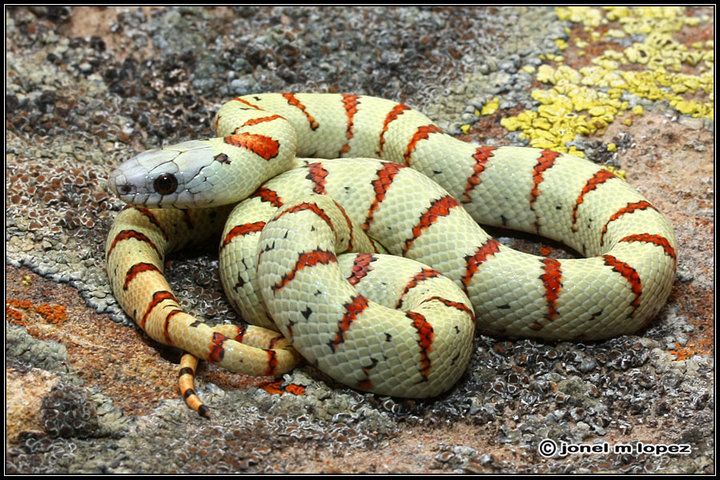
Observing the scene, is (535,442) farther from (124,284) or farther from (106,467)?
(124,284)

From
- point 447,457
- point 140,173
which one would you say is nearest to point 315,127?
point 140,173

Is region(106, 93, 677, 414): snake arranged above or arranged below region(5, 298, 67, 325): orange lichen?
above

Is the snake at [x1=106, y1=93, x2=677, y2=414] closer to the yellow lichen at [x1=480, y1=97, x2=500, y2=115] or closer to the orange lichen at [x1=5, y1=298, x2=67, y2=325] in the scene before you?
the orange lichen at [x1=5, y1=298, x2=67, y2=325]

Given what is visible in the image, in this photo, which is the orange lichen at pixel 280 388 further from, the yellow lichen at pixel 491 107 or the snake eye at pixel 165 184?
the yellow lichen at pixel 491 107

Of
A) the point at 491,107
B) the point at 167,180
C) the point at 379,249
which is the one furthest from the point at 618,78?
the point at 167,180

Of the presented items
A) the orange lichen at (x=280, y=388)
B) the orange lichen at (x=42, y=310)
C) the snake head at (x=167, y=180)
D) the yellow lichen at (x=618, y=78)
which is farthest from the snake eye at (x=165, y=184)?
the yellow lichen at (x=618, y=78)

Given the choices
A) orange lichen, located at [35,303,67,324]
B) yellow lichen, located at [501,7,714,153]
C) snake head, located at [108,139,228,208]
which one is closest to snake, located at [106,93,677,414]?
snake head, located at [108,139,228,208]

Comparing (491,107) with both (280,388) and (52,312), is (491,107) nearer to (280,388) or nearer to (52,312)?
(280,388)

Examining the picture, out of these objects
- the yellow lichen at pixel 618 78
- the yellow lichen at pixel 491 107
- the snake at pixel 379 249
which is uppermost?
the yellow lichen at pixel 618 78
